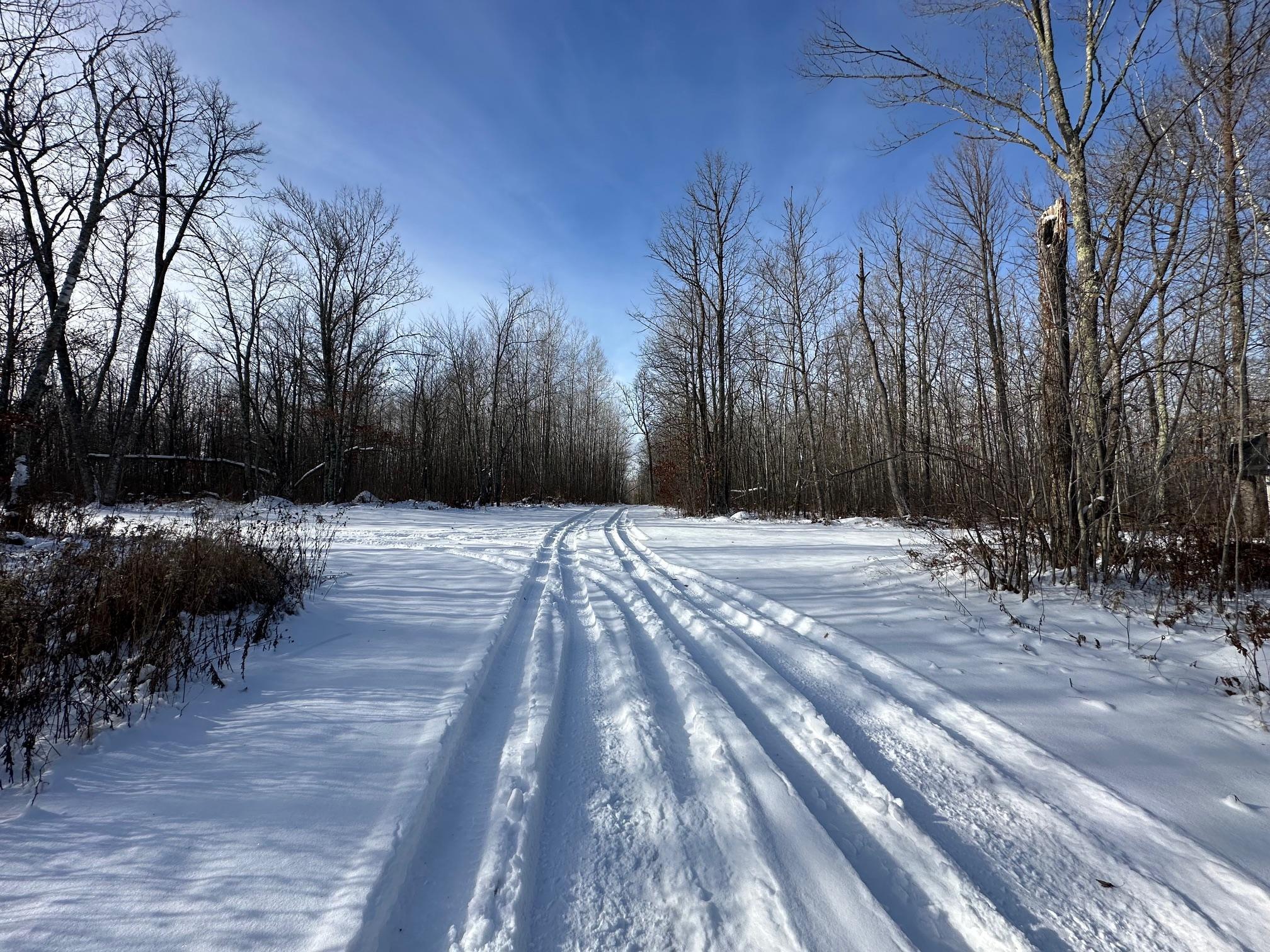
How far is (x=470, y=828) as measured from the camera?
1959mm

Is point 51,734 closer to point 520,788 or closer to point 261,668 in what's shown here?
point 261,668

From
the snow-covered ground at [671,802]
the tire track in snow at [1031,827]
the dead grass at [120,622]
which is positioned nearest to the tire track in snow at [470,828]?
the snow-covered ground at [671,802]

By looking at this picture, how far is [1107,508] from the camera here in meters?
5.23

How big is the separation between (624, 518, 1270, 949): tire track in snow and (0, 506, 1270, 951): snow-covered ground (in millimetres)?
11

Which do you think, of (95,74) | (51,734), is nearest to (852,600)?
(51,734)

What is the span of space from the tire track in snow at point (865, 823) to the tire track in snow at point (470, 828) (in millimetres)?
1207

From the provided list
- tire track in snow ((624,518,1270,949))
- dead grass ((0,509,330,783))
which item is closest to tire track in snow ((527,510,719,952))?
tire track in snow ((624,518,1270,949))

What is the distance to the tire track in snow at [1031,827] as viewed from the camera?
157 cm

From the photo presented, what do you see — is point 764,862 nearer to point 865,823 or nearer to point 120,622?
point 865,823

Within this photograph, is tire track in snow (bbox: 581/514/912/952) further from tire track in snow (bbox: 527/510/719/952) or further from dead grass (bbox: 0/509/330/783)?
dead grass (bbox: 0/509/330/783)

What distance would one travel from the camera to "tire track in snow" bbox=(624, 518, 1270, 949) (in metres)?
1.57

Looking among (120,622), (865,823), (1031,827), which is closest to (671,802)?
(865,823)

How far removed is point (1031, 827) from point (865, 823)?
692 mm

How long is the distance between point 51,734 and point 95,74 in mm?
17021
